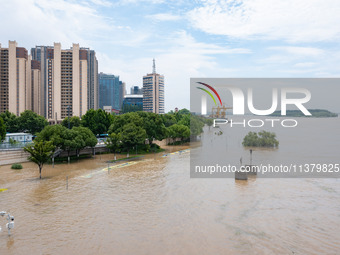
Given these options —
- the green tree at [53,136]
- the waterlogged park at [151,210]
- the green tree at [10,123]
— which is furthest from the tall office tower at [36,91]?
the green tree at [53,136]

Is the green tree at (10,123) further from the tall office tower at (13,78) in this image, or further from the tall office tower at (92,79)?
the tall office tower at (92,79)

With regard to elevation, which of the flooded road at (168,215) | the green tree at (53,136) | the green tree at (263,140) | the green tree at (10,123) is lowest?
the flooded road at (168,215)

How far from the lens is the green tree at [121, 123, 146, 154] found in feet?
138

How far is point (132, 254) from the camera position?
13047 mm

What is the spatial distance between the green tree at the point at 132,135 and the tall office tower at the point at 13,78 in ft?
169

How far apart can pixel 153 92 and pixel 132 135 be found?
11693 cm

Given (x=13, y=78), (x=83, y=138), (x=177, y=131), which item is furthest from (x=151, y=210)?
(x=13, y=78)

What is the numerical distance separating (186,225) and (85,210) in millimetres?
6706

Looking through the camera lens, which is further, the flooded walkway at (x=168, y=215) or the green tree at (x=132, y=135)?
the green tree at (x=132, y=135)

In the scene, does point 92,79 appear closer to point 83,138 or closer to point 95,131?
point 95,131

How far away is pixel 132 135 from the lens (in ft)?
139

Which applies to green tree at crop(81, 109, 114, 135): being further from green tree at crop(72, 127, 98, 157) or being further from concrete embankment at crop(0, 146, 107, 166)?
concrete embankment at crop(0, 146, 107, 166)

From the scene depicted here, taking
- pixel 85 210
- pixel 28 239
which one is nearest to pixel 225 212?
pixel 85 210

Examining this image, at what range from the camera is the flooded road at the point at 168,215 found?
13906mm
